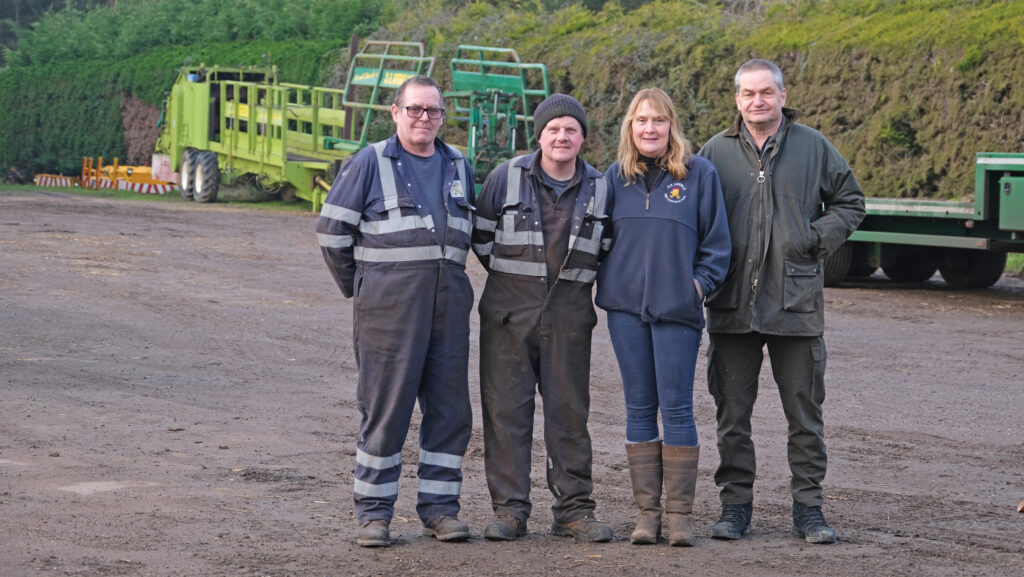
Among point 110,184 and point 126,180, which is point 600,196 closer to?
point 126,180

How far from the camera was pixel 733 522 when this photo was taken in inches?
228

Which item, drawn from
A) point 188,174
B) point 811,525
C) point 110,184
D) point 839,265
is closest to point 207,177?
point 188,174

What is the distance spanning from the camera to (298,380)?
9641 millimetres

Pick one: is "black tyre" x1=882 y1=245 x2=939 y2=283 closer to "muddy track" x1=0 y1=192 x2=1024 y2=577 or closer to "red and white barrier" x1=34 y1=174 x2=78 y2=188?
"muddy track" x1=0 y1=192 x2=1024 y2=577

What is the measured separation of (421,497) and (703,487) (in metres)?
1.70

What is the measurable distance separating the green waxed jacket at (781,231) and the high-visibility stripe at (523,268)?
0.75 metres

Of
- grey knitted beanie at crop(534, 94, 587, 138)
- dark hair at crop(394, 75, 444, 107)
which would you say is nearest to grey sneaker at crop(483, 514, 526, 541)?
grey knitted beanie at crop(534, 94, 587, 138)

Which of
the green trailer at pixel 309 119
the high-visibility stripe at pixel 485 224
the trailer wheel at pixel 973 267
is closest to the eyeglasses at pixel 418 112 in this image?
the high-visibility stripe at pixel 485 224

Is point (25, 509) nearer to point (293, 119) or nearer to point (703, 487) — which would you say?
point (703, 487)

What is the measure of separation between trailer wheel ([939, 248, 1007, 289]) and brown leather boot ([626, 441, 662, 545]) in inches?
465

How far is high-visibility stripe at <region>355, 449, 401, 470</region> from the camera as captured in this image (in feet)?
18.6

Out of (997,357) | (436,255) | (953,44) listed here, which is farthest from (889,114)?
(436,255)

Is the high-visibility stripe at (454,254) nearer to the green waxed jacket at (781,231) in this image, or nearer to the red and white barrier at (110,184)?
the green waxed jacket at (781,231)

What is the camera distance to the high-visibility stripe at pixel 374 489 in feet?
18.4
